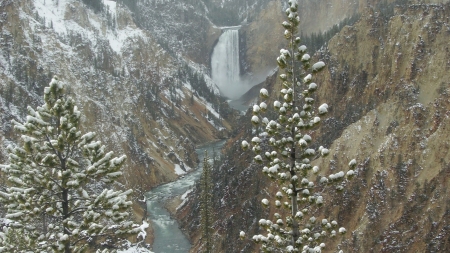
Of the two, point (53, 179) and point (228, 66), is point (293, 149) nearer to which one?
point (53, 179)

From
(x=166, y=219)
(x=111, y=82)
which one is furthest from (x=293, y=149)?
(x=111, y=82)

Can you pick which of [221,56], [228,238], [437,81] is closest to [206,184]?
[228,238]

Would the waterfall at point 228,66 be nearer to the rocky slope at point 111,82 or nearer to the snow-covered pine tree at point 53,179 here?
the rocky slope at point 111,82

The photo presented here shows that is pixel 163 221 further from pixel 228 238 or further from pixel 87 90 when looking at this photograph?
pixel 87 90

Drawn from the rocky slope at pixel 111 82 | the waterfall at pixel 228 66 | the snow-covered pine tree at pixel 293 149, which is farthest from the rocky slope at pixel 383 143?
the waterfall at pixel 228 66

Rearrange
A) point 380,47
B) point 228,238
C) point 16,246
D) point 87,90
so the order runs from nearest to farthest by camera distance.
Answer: point 16,246
point 228,238
point 380,47
point 87,90

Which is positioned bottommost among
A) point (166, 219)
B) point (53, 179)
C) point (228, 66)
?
point (166, 219)
